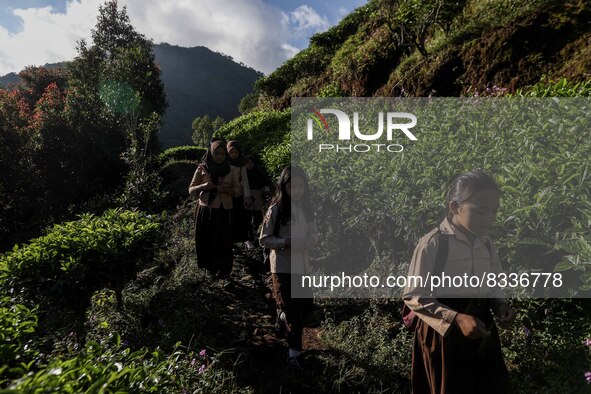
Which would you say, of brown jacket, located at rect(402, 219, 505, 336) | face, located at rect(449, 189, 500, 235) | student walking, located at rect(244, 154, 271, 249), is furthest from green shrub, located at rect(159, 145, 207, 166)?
face, located at rect(449, 189, 500, 235)

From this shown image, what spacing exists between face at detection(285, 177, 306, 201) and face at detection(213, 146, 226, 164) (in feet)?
6.73

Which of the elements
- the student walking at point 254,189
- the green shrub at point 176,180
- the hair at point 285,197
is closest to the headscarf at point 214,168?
the student walking at point 254,189

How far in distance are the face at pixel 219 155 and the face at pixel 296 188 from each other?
80.7 inches

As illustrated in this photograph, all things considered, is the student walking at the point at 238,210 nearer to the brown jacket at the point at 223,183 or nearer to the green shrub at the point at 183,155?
the brown jacket at the point at 223,183

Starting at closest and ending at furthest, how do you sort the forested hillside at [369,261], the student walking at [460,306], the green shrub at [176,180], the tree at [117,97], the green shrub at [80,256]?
1. the student walking at [460,306]
2. the forested hillside at [369,261]
3. the green shrub at [80,256]
4. the green shrub at [176,180]
5. the tree at [117,97]

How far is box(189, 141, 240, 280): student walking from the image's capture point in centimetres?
543

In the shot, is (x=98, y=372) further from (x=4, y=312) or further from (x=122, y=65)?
(x=122, y=65)

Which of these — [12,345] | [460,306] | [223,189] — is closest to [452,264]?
[460,306]

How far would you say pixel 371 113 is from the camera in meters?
6.84

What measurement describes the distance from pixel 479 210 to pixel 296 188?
1.78m

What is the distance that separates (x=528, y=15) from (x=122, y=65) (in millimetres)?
15862

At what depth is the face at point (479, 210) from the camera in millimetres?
1948

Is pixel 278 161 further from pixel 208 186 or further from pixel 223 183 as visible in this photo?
pixel 208 186

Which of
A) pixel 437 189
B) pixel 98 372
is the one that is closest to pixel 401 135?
pixel 437 189
